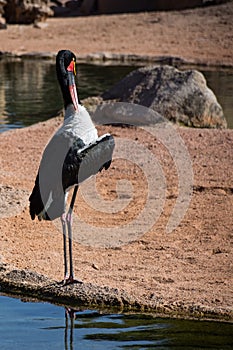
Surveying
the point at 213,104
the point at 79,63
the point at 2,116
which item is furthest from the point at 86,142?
the point at 79,63

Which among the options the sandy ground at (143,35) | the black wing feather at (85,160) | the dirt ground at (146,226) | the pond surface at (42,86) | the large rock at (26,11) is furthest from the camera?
the large rock at (26,11)

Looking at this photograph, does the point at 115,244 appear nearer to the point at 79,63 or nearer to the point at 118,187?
the point at 118,187

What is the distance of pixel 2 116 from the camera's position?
12148 mm

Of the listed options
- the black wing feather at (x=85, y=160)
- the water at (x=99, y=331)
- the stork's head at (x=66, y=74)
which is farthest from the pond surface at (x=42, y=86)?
the water at (x=99, y=331)

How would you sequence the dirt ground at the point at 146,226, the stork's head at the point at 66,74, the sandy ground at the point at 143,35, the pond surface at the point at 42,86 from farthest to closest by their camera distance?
the sandy ground at the point at 143,35, the pond surface at the point at 42,86, the stork's head at the point at 66,74, the dirt ground at the point at 146,226

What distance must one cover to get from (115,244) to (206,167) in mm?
2359

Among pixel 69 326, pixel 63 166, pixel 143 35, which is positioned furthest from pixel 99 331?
pixel 143 35

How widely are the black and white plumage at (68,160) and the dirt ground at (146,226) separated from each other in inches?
19.9

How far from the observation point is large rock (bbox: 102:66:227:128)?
35.9ft

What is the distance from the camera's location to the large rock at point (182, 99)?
10938 mm

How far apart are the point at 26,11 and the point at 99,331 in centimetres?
1920

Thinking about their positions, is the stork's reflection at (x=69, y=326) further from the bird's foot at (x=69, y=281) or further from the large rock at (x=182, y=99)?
the large rock at (x=182, y=99)

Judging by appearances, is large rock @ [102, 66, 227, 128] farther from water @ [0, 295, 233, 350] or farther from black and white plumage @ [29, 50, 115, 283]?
water @ [0, 295, 233, 350]

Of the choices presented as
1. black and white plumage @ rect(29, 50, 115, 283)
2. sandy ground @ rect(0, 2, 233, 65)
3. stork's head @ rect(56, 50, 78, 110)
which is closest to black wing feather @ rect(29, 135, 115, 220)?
black and white plumage @ rect(29, 50, 115, 283)
